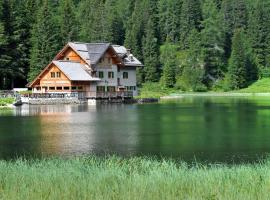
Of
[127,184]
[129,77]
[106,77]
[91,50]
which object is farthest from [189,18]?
[127,184]

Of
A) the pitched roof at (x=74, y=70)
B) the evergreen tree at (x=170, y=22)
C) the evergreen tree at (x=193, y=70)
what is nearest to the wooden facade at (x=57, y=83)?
the pitched roof at (x=74, y=70)

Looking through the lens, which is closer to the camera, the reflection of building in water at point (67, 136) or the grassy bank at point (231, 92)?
the reflection of building in water at point (67, 136)

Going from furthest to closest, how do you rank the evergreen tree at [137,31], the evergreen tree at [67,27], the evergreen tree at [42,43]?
the evergreen tree at [137,31] → the evergreen tree at [67,27] → the evergreen tree at [42,43]

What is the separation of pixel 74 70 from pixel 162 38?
6316cm

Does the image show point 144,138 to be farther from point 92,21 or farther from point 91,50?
point 92,21

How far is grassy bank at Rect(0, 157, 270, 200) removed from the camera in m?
11.2

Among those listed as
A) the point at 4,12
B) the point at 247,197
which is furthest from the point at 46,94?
the point at 247,197

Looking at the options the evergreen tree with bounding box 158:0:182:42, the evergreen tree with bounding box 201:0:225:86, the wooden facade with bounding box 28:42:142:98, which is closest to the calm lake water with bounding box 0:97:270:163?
the wooden facade with bounding box 28:42:142:98

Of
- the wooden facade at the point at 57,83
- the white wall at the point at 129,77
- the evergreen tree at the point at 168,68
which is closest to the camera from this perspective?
the wooden facade at the point at 57,83

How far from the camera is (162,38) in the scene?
440ft

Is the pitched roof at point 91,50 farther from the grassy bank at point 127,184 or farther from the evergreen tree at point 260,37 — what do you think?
the grassy bank at point 127,184

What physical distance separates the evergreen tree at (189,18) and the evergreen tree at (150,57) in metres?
13.6

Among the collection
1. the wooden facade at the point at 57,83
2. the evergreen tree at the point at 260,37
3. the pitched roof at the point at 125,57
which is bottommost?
the wooden facade at the point at 57,83

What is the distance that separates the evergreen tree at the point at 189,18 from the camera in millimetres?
127037
